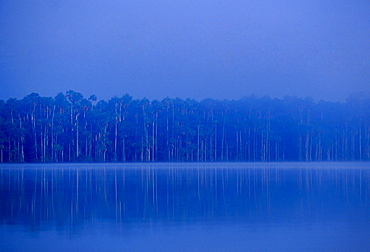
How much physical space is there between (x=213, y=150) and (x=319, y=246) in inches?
2117

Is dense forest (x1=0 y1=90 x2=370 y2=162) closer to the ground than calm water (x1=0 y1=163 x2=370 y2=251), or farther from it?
farther from it

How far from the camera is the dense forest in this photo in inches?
2117

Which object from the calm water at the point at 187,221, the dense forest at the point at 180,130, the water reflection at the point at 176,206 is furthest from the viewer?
the dense forest at the point at 180,130

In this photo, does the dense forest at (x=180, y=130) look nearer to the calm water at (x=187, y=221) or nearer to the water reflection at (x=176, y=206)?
the water reflection at (x=176, y=206)

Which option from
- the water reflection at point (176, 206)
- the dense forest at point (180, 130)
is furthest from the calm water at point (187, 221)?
the dense forest at point (180, 130)

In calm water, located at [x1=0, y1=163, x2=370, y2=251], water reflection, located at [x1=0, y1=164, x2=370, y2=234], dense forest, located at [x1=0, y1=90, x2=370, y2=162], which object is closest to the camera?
calm water, located at [x1=0, y1=163, x2=370, y2=251]

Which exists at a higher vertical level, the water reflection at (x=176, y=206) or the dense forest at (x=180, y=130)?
the dense forest at (x=180, y=130)

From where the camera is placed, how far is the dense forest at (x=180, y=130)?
53.8 meters

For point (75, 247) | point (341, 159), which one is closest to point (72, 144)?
point (341, 159)

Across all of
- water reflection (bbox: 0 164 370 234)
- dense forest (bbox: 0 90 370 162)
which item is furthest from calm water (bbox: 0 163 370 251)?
dense forest (bbox: 0 90 370 162)

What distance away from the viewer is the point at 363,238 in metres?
7.52

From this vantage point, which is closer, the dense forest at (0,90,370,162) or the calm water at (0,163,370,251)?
the calm water at (0,163,370,251)

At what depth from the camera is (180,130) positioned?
57.2 metres

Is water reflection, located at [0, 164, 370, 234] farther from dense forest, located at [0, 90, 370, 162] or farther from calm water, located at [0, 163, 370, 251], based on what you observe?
dense forest, located at [0, 90, 370, 162]
